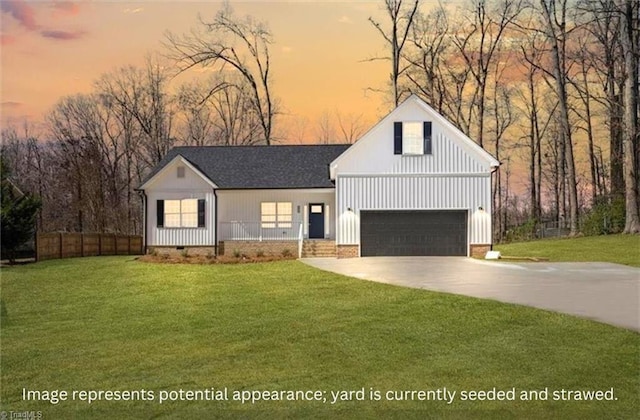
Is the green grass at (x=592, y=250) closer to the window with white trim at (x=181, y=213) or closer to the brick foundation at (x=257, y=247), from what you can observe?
the brick foundation at (x=257, y=247)

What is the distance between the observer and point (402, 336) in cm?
959

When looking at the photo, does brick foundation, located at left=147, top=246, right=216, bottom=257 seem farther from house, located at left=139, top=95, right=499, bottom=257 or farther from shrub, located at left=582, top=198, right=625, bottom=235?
shrub, located at left=582, top=198, right=625, bottom=235

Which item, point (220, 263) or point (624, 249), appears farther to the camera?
point (624, 249)

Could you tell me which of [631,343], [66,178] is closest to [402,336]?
[631,343]

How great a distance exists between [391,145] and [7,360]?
18854 mm

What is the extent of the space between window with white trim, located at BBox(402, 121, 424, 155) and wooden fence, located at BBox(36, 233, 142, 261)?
1571cm

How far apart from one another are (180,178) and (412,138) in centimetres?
1091

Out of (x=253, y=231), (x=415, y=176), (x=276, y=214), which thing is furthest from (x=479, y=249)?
(x=253, y=231)

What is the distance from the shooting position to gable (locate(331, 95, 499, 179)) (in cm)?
2527

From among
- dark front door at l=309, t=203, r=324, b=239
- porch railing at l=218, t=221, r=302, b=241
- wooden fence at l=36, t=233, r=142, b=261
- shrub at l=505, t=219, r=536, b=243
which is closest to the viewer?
wooden fence at l=36, t=233, r=142, b=261

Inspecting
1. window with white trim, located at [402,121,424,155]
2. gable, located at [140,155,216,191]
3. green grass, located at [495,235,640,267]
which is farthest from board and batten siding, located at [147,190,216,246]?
green grass, located at [495,235,640,267]

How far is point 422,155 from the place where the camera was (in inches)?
997

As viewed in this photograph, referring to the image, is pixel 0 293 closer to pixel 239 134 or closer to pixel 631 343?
pixel 631 343

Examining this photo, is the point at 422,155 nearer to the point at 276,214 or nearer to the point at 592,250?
the point at 276,214
